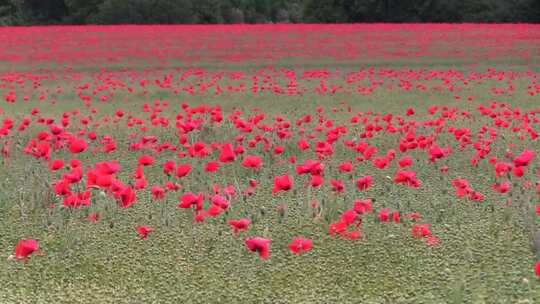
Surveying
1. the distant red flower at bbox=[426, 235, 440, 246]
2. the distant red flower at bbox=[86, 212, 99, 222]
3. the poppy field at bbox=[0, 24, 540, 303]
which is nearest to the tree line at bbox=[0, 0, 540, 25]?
the poppy field at bbox=[0, 24, 540, 303]

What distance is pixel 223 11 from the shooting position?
4647 centimetres

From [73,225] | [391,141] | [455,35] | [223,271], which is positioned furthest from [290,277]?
[455,35]

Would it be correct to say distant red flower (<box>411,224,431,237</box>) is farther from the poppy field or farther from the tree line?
the tree line

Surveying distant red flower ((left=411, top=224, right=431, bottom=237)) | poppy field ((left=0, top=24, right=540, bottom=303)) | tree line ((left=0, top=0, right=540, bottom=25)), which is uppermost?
distant red flower ((left=411, top=224, right=431, bottom=237))

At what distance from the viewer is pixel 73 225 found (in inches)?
186

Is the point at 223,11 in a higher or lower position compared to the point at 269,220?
lower

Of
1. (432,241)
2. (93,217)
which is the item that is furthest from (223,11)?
(432,241)

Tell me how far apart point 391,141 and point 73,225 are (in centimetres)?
455

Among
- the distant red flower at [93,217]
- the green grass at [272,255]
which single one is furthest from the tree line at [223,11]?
the distant red flower at [93,217]

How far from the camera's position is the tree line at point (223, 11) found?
39906 mm

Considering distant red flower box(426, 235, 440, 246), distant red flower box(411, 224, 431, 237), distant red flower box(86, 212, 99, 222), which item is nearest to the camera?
distant red flower box(411, 224, 431, 237)

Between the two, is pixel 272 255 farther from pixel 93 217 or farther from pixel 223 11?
pixel 223 11

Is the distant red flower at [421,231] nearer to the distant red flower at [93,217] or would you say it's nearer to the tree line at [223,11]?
the distant red flower at [93,217]

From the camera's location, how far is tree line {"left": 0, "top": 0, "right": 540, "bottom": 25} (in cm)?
3991
